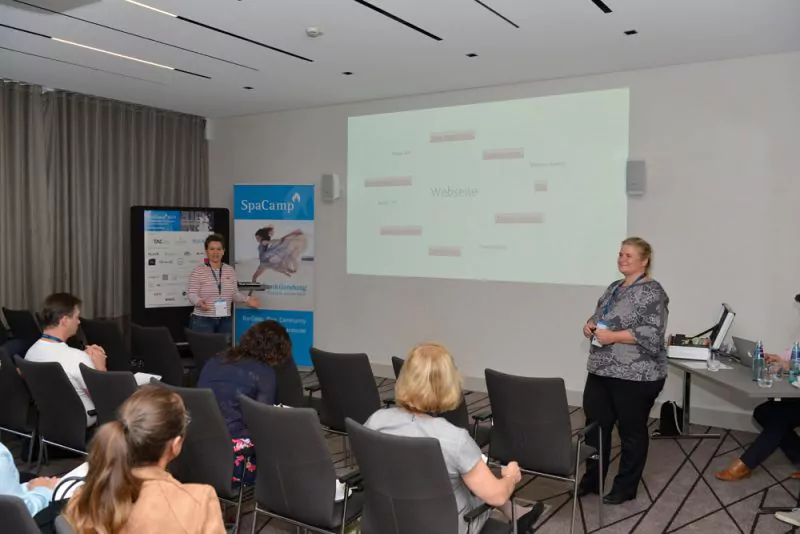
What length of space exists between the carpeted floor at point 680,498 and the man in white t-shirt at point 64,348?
2.63 feet

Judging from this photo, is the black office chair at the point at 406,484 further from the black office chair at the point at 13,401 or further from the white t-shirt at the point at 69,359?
the black office chair at the point at 13,401

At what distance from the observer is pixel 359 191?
7395mm

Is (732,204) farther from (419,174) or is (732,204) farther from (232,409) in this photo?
(232,409)

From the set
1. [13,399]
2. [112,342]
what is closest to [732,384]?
[13,399]

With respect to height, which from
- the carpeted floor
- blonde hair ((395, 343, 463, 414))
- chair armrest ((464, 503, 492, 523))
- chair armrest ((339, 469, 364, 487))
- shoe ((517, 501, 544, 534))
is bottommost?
the carpeted floor

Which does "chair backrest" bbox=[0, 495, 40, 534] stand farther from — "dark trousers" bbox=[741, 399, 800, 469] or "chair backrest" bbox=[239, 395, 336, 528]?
"dark trousers" bbox=[741, 399, 800, 469]

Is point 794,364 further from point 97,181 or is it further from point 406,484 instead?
point 97,181

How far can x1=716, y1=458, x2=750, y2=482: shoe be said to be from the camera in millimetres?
4252

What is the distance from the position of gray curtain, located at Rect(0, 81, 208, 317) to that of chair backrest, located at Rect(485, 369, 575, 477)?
5.34 meters

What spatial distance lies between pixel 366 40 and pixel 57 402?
3.15 metres

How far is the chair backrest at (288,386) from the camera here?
4.21m

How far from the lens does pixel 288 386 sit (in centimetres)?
422

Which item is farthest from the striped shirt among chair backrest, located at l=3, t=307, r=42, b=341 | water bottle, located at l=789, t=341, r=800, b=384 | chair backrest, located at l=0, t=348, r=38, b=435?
water bottle, located at l=789, t=341, r=800, b=384

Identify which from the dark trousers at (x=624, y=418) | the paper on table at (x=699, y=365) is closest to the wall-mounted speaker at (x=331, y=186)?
the paper on table at (x=699, y=365)
